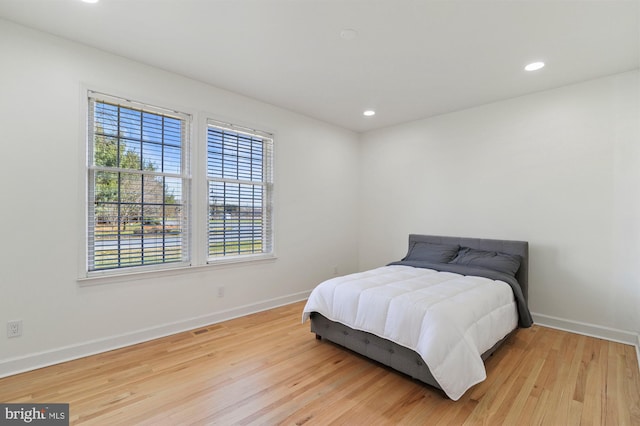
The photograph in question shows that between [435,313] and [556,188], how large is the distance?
249 cm

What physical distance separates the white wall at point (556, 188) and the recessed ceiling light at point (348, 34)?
2396mm

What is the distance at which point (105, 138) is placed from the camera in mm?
2770

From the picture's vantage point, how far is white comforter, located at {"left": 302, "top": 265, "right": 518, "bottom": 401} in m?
1.97

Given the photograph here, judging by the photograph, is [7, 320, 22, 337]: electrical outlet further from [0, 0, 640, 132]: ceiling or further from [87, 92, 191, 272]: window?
[0, 0, 640, 132]: ceiling

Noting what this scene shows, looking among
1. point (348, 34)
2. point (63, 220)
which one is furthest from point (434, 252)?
point (63, 220)

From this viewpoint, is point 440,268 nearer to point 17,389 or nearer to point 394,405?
point 394,405

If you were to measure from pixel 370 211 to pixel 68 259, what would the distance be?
4.04 meters

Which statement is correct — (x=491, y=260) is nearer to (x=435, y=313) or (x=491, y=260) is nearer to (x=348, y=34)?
(x=435, y=313)

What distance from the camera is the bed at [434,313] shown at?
2.00 metres

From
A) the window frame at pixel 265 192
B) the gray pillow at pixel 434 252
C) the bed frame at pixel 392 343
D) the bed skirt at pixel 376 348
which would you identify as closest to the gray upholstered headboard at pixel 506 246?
the bed frame at pixel 392 343

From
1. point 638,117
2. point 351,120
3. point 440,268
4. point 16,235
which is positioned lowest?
point 440,268

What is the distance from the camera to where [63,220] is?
2.52 metres

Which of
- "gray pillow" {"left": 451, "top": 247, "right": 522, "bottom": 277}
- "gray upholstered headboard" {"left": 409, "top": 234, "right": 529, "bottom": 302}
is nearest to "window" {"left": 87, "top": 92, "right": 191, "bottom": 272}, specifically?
"gray pillow" {"left": 451, "top": 247, "right": 522, "bottom": 277}

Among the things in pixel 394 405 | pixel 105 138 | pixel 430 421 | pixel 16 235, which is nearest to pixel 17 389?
pixel 16 235
